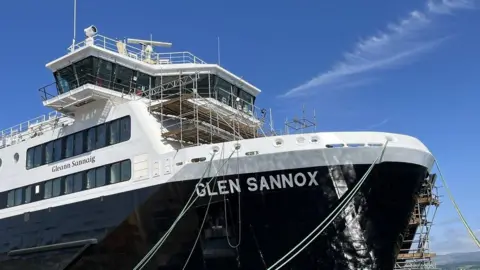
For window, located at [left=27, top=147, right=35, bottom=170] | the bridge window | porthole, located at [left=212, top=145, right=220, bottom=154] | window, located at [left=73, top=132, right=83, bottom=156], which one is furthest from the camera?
window, located at [left=27, top=147, right=35, bottom=170]

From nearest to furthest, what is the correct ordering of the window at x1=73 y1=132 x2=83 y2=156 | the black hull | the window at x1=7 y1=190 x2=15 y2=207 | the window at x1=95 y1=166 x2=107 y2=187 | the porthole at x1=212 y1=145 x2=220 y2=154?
the black hull, the porthole at x1=212 y1=145 x2=220 y2=154, the window at x1=95 y1=166 x2=107 y2=187, the window at x1=73 y1=132 x2=83 y2=156, the window at x1=7 y1=190 x2=15 y2=207

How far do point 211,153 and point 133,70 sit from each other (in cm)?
582

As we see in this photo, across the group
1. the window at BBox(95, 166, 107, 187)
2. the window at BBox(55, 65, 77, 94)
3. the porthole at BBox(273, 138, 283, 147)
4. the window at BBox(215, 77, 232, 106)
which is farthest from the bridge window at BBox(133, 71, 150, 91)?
the porthole at BBox(273, 138, 283, 147)

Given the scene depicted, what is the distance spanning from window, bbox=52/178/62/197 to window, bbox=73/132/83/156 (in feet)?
3.64

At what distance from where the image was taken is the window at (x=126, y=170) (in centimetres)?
1499

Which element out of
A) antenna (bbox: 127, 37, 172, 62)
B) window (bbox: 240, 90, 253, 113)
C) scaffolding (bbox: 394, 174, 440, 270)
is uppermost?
antenna (bbox: 127, 37, 172, 62)

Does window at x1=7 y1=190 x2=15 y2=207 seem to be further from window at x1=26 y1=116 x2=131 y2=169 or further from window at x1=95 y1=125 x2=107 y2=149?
window at x1=95 y1=125 x2=107 y2=149

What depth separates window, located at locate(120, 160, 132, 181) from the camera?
14992mm

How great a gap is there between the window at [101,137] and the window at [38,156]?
2.95m

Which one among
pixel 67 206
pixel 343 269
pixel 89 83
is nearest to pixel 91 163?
pixel 67 206

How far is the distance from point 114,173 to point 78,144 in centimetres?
222

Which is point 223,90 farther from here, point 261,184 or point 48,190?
point 48,190

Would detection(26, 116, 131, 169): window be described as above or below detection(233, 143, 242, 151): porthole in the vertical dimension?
above

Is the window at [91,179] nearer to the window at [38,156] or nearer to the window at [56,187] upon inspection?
the window at [56,187]
